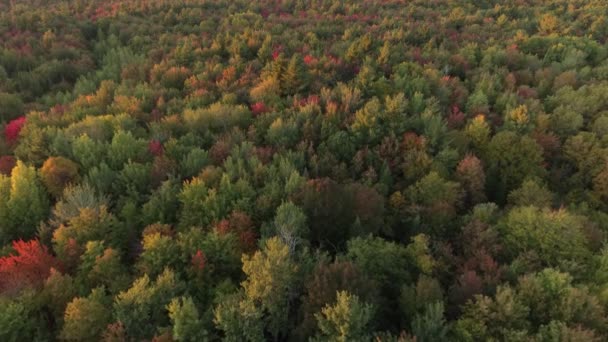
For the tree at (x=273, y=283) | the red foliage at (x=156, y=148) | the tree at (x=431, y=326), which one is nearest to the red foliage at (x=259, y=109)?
the red foliage at (x=156, y=148)

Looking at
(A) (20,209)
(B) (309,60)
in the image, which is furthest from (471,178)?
(A) (20,209)

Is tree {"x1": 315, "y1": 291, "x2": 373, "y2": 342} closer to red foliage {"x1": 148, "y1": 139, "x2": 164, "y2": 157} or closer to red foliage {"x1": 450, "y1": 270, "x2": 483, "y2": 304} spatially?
red foliage {"x1": 450, "y1": 270, "x2": 483, "y2": 304}

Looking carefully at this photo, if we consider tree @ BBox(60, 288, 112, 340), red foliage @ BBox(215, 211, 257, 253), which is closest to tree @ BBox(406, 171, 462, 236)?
red foliage @ BBox(215, 211, 257, 253)

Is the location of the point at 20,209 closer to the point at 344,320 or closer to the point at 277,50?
the point at 344,320

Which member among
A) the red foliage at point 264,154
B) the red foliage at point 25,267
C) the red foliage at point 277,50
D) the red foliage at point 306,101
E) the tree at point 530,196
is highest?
the red foliage at point 277,50

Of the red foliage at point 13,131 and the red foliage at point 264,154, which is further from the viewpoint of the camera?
the red foliage at point 13,131

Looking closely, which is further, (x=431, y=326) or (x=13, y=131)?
(x=13, y=131)

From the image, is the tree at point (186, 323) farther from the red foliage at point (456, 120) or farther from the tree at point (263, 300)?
the red foliage at point (456, 120)
